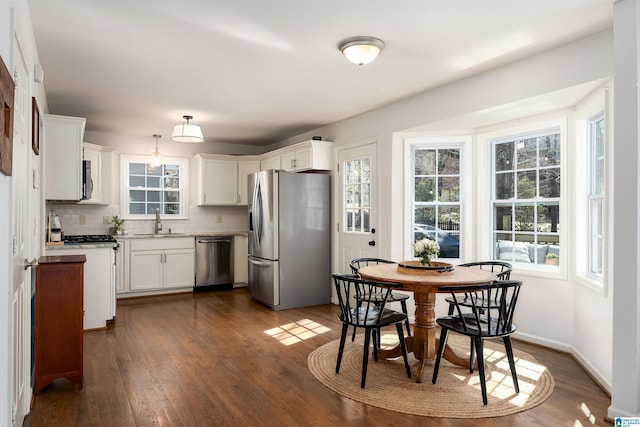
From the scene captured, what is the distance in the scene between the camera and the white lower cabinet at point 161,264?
632 cm

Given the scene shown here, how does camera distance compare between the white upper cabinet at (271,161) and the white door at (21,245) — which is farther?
the white upper cabinet at (271,161)

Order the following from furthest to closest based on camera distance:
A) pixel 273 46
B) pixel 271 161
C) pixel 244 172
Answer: pixel 244 172 < pixel 271 161 < pixel 273 46

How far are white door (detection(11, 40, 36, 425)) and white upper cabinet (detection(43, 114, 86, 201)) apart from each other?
1742 millimetres

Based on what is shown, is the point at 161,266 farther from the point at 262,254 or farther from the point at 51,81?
the point at 51,81

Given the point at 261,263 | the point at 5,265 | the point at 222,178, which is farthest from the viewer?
the point at 222,178

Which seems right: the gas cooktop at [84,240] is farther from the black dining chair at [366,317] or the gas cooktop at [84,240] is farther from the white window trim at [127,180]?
the black dining chair at [366,317]

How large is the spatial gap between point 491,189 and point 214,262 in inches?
174

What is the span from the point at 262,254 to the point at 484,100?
3359 mm

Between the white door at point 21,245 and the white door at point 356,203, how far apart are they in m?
3.49

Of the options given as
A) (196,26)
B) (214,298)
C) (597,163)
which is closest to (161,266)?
(214,298)

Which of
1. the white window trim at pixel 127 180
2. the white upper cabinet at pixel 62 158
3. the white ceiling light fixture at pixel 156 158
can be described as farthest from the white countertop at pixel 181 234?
the white upper cabinet at pixel 62 158

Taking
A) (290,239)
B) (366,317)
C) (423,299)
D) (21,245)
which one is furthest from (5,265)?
(290,239)

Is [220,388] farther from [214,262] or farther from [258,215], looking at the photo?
[214,262]

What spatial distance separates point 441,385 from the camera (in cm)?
304
